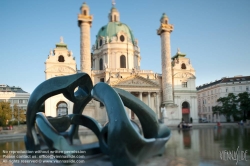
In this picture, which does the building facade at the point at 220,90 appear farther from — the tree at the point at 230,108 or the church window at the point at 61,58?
the church window at the point at 61,58

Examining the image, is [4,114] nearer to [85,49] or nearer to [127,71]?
[85,49]

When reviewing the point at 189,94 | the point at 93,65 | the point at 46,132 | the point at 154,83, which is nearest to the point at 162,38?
the point at 154,83

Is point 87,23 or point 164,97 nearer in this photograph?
point 87,23

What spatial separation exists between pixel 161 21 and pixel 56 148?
44.7 m

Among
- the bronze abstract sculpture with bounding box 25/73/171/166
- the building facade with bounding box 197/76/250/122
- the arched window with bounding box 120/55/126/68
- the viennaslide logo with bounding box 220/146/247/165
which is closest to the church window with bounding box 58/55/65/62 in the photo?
the arched window with bounding box 120/55/126/68

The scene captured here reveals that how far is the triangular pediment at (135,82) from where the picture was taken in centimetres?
4562

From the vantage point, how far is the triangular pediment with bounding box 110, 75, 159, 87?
4562 centimetres

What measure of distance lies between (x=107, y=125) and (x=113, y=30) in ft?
159

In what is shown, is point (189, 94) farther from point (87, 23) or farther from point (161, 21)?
point (87, 23)

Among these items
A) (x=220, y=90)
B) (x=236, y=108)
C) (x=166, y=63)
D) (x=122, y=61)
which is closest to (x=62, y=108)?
(x=122, y=61)

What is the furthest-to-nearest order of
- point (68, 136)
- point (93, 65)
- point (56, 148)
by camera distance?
1. point (93, 65)
2. point (68, 136)
3. point (56, 148)

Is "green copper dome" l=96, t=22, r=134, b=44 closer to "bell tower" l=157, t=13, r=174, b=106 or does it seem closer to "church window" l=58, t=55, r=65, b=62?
"bell tower" l=157, t=13, r=174, b=106

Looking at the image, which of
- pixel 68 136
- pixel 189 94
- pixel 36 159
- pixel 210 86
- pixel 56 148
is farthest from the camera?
pixel 210 86

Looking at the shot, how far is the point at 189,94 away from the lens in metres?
52.1
